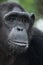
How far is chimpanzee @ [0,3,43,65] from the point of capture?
10969 millimetres

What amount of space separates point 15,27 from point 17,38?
218 millimetres

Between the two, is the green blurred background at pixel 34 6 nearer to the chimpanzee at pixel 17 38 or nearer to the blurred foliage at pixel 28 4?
the blurred foliage at pixel 28 4

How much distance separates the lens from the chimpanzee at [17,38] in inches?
432

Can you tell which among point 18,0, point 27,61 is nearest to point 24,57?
point 27,61

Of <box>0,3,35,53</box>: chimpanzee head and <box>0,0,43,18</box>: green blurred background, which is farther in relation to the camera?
<box>0,0,43,18</box>: green blurred background

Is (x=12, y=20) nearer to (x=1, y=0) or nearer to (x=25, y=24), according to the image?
(x=25, y=24)

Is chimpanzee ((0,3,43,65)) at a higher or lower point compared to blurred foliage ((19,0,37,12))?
lower

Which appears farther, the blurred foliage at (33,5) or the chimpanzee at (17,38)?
the blurred foliage at (33,5)

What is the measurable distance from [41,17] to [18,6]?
187cm

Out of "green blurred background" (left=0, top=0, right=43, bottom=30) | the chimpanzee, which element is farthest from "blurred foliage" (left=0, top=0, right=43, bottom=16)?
the chimpanzee

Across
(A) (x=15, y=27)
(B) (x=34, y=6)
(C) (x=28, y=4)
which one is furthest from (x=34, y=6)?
(A) (x=15, y=27)

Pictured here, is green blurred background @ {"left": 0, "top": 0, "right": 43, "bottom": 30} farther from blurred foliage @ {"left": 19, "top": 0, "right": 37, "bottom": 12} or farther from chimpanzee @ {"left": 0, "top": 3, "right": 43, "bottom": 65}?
chimpanzee @ {"left": 0, "top": 3, "right": 43, "bottom": 65}

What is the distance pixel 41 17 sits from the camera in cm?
1335

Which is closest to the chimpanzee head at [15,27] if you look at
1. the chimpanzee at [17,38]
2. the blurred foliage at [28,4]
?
the chimpanzee at [17,38]
